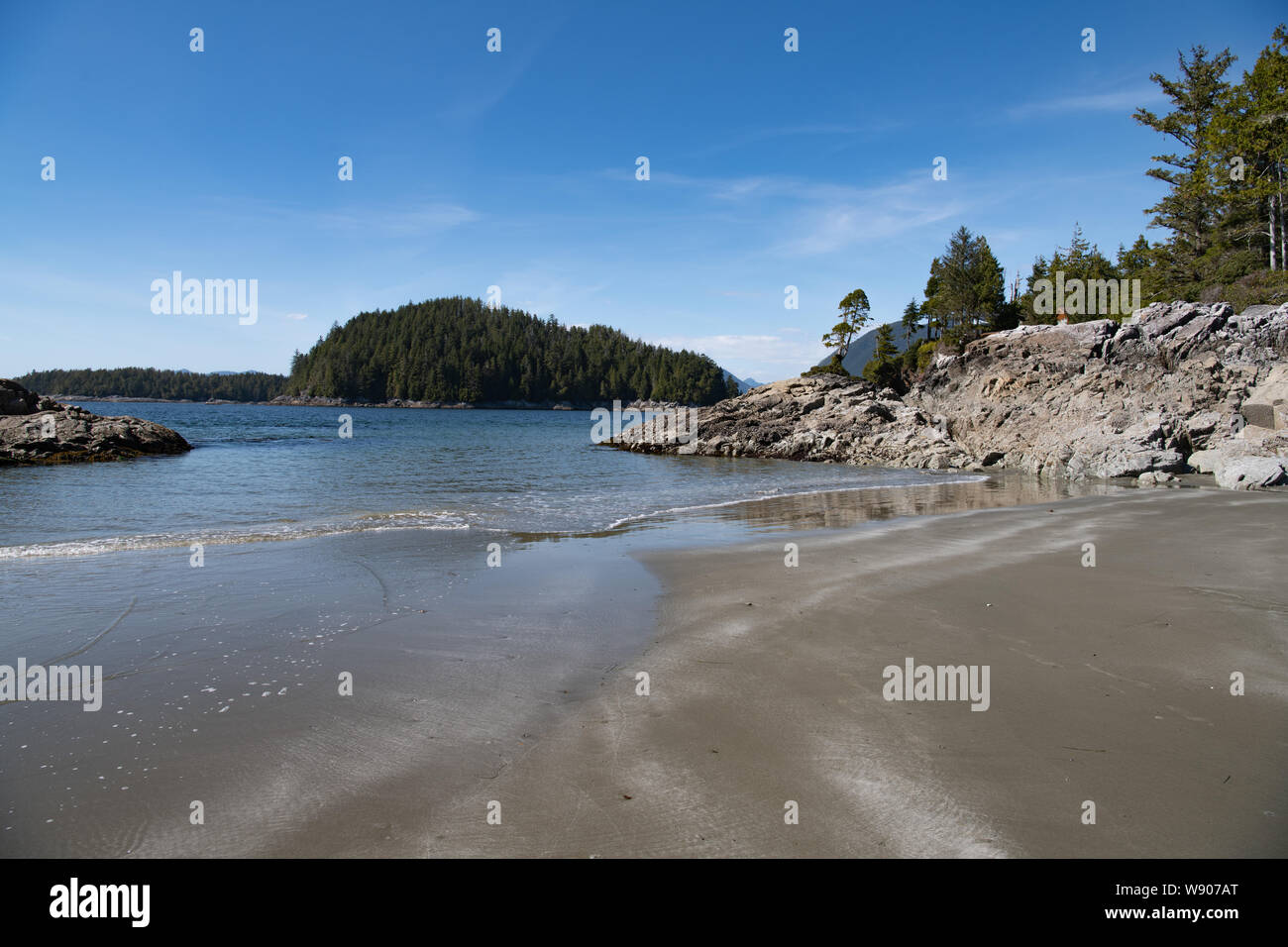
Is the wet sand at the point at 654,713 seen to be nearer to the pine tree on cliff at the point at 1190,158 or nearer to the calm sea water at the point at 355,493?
the calm sea water at the point at 355,493

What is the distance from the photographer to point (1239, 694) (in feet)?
16.1

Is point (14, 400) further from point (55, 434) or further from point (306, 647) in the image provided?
point (306, 647)

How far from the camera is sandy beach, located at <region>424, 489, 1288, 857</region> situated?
10.9 feet

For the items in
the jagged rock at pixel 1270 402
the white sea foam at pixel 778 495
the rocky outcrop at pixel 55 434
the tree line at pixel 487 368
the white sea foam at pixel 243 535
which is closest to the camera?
the white sea foam at pixel 243 535

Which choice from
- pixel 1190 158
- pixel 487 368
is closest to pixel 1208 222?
pixel 1190 158

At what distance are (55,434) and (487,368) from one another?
15352 centimetres

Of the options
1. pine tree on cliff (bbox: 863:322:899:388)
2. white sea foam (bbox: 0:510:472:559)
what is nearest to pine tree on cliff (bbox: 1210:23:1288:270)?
pine tree on cliff (bbox: 863:322:899:388)

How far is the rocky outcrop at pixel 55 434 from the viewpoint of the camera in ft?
87.5

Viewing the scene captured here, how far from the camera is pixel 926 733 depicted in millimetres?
4344

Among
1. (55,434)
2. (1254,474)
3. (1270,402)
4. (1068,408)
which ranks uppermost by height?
(1068,408)

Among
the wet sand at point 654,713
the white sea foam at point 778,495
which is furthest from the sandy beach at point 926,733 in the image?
the white sea foam at point 778,495

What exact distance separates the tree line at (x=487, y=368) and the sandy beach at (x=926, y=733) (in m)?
155

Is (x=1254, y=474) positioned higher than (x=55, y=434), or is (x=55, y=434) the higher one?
(x=55, y=434)

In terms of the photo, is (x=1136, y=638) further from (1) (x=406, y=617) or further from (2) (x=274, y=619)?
(2) (x=274, y=619)
